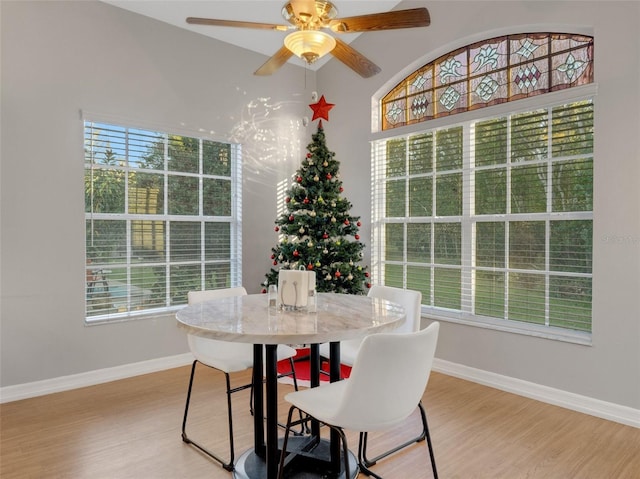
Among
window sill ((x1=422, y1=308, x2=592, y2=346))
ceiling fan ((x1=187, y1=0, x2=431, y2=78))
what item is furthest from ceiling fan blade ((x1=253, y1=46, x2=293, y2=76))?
window sill ((x1=422, y1=308, x2=592, y2=346))

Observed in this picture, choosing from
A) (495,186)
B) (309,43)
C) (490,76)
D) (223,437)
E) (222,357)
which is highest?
(490,76)

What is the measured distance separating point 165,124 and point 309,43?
219 centimetres

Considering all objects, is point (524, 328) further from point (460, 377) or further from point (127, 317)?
point (127, 317)

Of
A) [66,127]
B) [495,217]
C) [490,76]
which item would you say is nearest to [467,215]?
[495,217]

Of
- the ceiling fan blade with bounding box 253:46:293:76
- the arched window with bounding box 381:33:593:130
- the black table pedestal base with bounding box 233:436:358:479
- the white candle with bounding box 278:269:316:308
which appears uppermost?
the arched window with bounding box 381:33:593:130

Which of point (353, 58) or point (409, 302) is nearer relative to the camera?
point (353, 58)

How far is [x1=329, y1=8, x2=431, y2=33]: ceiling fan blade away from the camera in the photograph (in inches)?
82.6

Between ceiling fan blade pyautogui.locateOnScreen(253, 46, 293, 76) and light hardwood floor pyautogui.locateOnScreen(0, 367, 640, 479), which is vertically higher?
ceiling fan blade pyautogui.locateOnScreen(253, 46, 293, 76)

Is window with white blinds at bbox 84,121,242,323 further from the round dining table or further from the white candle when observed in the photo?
the white candle

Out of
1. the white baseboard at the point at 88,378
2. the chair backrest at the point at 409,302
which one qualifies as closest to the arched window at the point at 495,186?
the chair backrest at the point at 409,302

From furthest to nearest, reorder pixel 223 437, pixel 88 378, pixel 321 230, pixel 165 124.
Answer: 1. pixel 321 230
2. pixel 165 124
3. pixel 88 378
4. pixel 223 437

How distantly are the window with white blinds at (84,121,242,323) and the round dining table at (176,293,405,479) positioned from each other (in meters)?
1.79

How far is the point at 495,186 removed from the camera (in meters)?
3.59

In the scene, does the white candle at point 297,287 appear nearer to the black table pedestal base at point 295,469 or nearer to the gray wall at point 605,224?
the black table pedestal base at point 295,469
